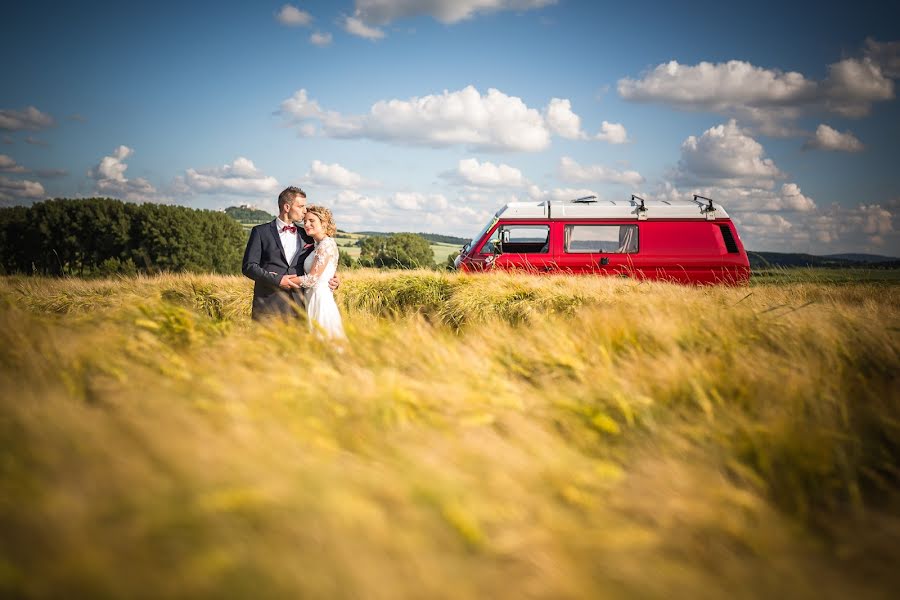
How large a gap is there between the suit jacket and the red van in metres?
5.25

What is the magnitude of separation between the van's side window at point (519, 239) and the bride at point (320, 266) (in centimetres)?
544

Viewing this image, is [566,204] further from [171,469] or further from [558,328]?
[171,469]

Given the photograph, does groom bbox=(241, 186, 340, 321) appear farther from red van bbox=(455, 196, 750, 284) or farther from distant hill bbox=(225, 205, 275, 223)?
distant hill bbox=(225, 205, 275, 223)

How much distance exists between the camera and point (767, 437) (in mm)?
1746

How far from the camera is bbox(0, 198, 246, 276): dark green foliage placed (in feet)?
195

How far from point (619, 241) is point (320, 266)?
306 inches

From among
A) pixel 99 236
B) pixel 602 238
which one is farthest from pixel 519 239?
pixel 99 236

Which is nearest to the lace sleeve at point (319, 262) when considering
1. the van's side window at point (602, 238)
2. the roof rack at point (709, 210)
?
the van's side window at point (602, 238)

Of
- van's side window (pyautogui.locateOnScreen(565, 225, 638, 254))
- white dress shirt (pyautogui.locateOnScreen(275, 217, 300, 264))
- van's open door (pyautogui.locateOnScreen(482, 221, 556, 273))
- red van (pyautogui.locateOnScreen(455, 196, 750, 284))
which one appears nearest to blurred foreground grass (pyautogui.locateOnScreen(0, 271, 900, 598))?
white dress shirt (pyautogui.locateOnScreen(275, 217, 300, 264))

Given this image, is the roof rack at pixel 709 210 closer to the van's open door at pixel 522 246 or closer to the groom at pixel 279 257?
the van's open door at pixel 522 246

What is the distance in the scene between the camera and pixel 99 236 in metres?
60.6

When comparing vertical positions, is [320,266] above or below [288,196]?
below

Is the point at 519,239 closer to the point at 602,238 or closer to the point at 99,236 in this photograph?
the point at 602,238

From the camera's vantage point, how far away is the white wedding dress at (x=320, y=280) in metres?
5.06
